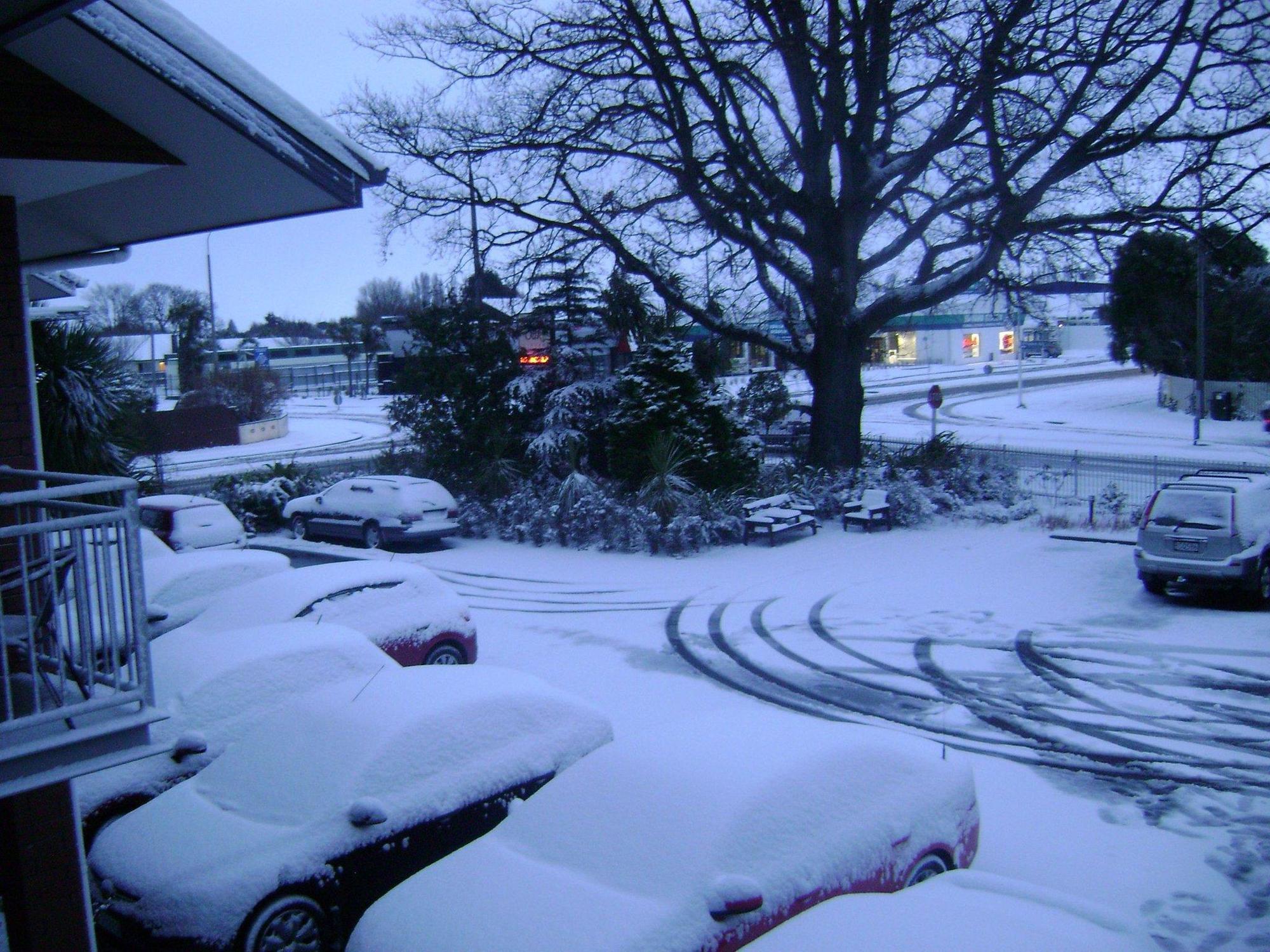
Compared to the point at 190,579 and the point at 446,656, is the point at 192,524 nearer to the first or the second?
the point at 190,579

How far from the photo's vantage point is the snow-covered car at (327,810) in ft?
18.2

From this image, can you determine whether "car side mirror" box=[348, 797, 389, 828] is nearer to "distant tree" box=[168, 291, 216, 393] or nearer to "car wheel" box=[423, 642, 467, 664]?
"car wheel" box=[423, 642, 467, 664]

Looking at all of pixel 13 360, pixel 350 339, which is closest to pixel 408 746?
pixel 13 360

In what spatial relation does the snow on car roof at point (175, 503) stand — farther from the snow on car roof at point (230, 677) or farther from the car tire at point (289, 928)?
the car tire at point (289, 928)

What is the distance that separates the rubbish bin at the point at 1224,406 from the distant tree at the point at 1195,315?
94.9 inches

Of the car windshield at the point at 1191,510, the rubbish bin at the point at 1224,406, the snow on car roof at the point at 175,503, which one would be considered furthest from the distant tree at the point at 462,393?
the rubbish bin at the point at 1224,406

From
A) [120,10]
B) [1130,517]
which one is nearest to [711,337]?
[1130,517]

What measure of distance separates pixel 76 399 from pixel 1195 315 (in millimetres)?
43099

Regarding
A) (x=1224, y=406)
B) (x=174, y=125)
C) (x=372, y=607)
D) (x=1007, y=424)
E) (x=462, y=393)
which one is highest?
(x=174, y=125)

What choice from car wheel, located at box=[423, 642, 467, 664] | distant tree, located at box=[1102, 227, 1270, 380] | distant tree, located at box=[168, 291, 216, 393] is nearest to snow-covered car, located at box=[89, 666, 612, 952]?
car wheel, located at box=[423, 642, 467, 664]

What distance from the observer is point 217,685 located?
24.5 ft

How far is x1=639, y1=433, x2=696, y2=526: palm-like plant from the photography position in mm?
19906

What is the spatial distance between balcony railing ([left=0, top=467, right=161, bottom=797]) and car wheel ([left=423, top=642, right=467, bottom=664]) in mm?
6037

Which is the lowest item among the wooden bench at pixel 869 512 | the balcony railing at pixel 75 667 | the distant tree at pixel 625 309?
the wooden bench at pixel 869 512
